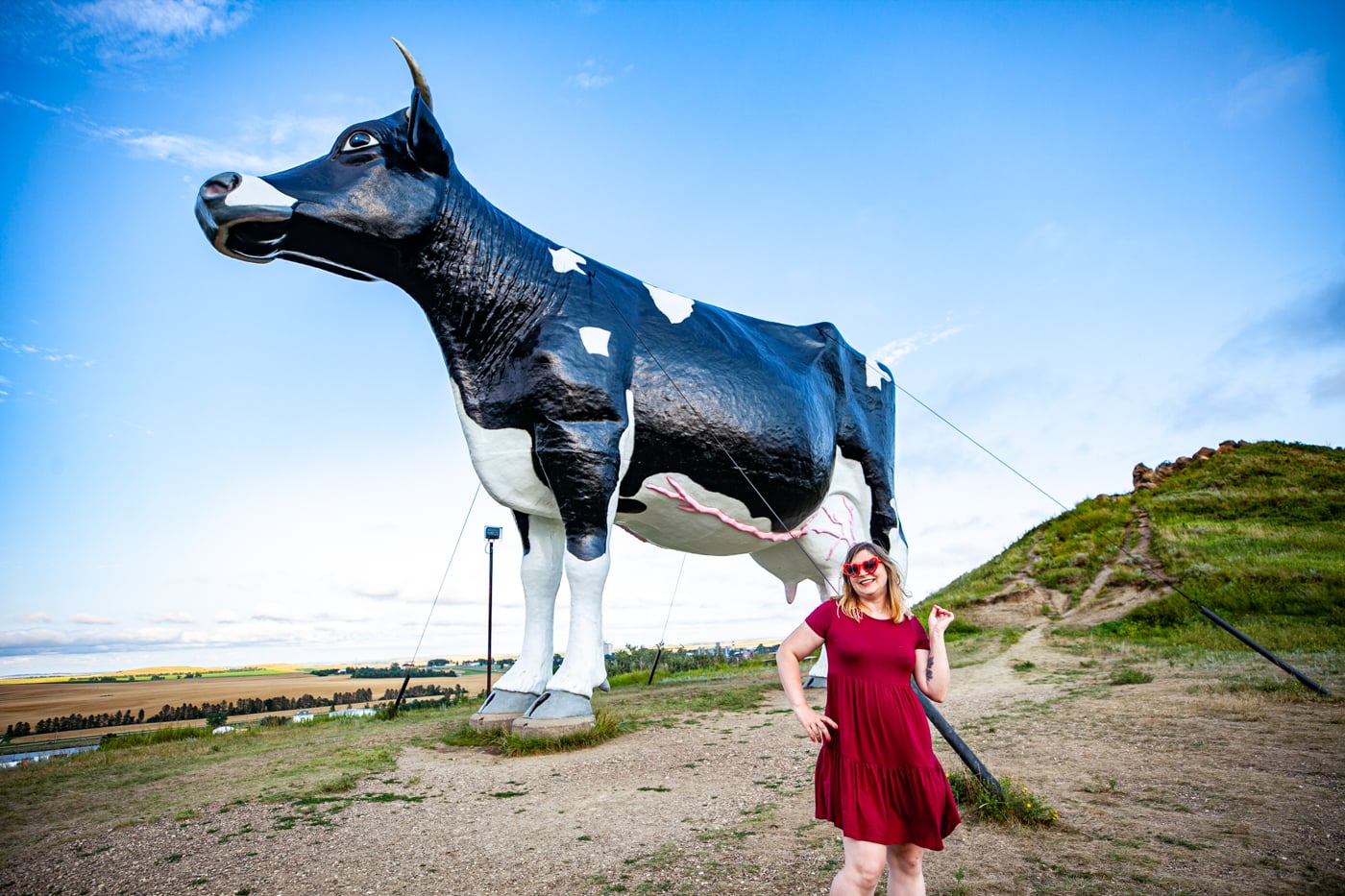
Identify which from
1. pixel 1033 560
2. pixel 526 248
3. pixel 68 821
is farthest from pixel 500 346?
pixel 1033 560

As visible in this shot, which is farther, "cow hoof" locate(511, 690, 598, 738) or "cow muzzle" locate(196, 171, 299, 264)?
"cow hoof" locate(511, 690, 598, 738)

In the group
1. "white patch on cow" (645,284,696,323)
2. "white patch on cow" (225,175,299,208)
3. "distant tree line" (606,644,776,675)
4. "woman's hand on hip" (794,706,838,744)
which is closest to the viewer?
"woman's hand on hip" (794,706,838,744)

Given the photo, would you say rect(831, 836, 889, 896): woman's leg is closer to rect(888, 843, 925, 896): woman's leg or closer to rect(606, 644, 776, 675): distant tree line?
rect(888, 843, 925, 896): woman's leg

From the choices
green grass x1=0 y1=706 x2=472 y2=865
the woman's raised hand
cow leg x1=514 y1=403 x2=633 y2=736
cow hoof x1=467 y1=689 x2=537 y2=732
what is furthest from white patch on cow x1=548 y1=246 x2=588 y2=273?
the woman's raised hand

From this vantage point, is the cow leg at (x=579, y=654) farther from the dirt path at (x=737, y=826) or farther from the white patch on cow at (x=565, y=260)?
the white patch on cow at (x=565, y=260)

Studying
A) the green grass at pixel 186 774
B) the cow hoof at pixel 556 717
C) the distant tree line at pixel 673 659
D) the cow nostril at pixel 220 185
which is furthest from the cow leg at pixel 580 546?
the distant tree line at pixel 673 659

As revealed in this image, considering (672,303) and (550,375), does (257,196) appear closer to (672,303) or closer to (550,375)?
(550,375)

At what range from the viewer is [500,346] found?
621cm

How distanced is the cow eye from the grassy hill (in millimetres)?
10370

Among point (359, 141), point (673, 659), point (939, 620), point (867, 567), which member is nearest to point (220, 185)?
point (359, 141)

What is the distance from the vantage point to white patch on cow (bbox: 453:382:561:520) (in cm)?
617

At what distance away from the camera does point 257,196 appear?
17.7ft

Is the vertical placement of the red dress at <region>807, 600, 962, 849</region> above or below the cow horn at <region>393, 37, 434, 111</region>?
below

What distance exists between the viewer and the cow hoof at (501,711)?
6.23m
